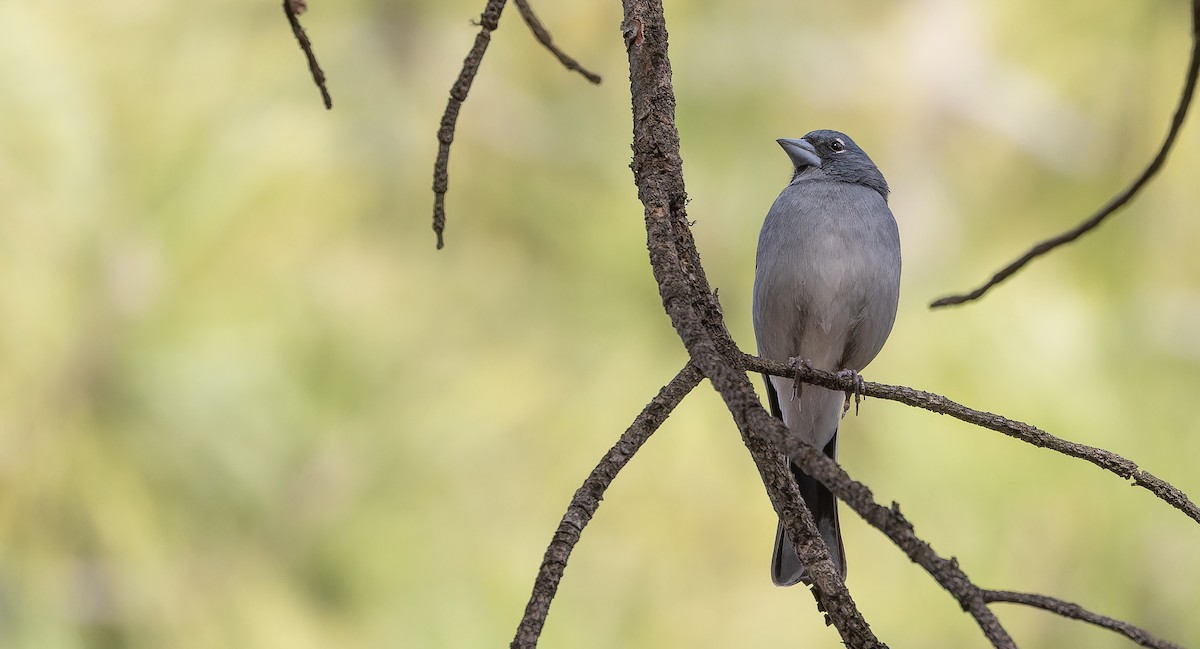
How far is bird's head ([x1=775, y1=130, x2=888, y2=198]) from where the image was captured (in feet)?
9.06

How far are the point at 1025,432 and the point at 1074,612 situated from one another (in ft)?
1.22

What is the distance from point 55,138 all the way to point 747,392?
177 inches

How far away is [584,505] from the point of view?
1.04 m

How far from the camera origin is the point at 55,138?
4.59 m

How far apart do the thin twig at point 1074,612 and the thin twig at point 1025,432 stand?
11.4 inches

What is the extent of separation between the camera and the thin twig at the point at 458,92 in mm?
1248

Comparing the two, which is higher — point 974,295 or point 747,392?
point 974,295

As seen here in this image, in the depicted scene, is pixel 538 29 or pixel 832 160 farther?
pixel 832 160

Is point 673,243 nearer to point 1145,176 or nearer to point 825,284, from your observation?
point 1145,176

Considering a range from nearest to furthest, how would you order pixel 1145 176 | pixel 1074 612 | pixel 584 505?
pixel 1145 176, pixel 1074 612, pixel 584 505

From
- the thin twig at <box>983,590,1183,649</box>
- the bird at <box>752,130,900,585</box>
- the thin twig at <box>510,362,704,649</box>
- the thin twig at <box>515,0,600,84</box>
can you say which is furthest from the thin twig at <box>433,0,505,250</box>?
the bird at <box>752,130,900,585</box>

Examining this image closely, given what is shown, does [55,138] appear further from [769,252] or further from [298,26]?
[298,26]

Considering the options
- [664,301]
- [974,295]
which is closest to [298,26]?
[664,301]

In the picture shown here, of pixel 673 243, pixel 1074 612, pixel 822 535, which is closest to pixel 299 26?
pixel 673 243
